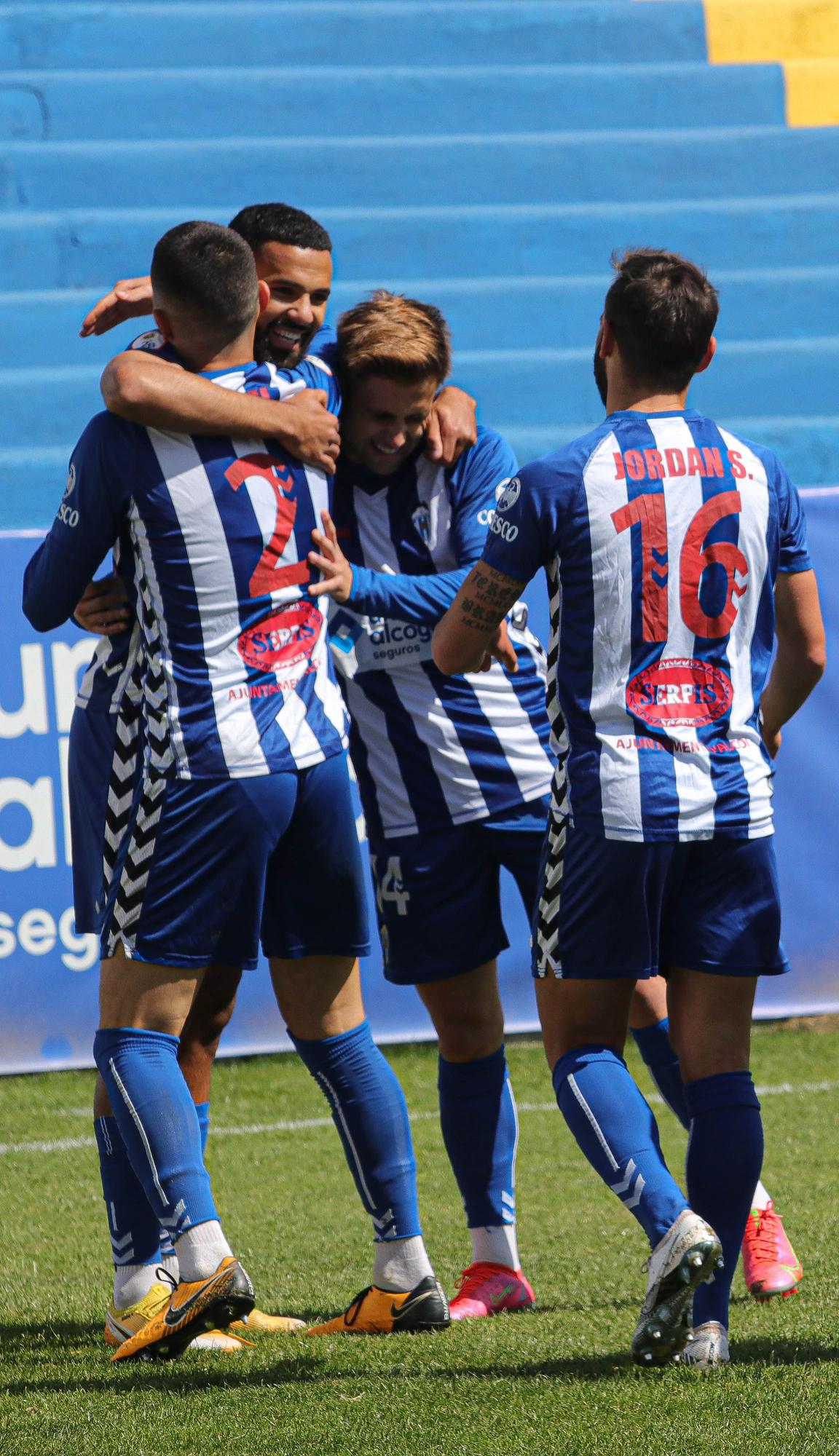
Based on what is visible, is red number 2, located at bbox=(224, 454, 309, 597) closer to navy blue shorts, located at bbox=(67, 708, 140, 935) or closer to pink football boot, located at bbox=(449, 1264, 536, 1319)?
navy blue shorts, located at bbox=(67, 708, 140, 935)

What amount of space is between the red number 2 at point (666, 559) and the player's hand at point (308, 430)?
0.56 meters

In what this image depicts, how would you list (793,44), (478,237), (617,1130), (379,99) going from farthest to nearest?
1. (793,44)
2. (379,99)
3. (478,237)
4. (617,1130)

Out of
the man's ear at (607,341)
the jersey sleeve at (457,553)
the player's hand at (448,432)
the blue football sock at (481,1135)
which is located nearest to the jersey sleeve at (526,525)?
the man's ear at (607,341)

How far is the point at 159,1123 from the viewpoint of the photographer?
2.61 meters

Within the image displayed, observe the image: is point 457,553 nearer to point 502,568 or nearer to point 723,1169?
point 502,568

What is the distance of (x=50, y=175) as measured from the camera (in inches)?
371

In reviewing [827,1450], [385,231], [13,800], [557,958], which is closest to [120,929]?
[557,958]

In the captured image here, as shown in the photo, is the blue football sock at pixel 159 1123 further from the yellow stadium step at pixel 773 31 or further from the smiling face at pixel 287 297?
the yellow stadium step at pixel 773 31

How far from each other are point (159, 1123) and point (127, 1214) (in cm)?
42

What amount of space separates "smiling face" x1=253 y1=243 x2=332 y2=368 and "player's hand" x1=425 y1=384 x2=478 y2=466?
0.92 ft

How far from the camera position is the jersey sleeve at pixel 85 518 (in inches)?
104

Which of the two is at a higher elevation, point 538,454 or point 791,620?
point 538,454

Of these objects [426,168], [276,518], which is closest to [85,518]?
[276,518]

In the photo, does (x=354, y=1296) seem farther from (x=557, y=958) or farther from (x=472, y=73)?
(x=472, y=73)
